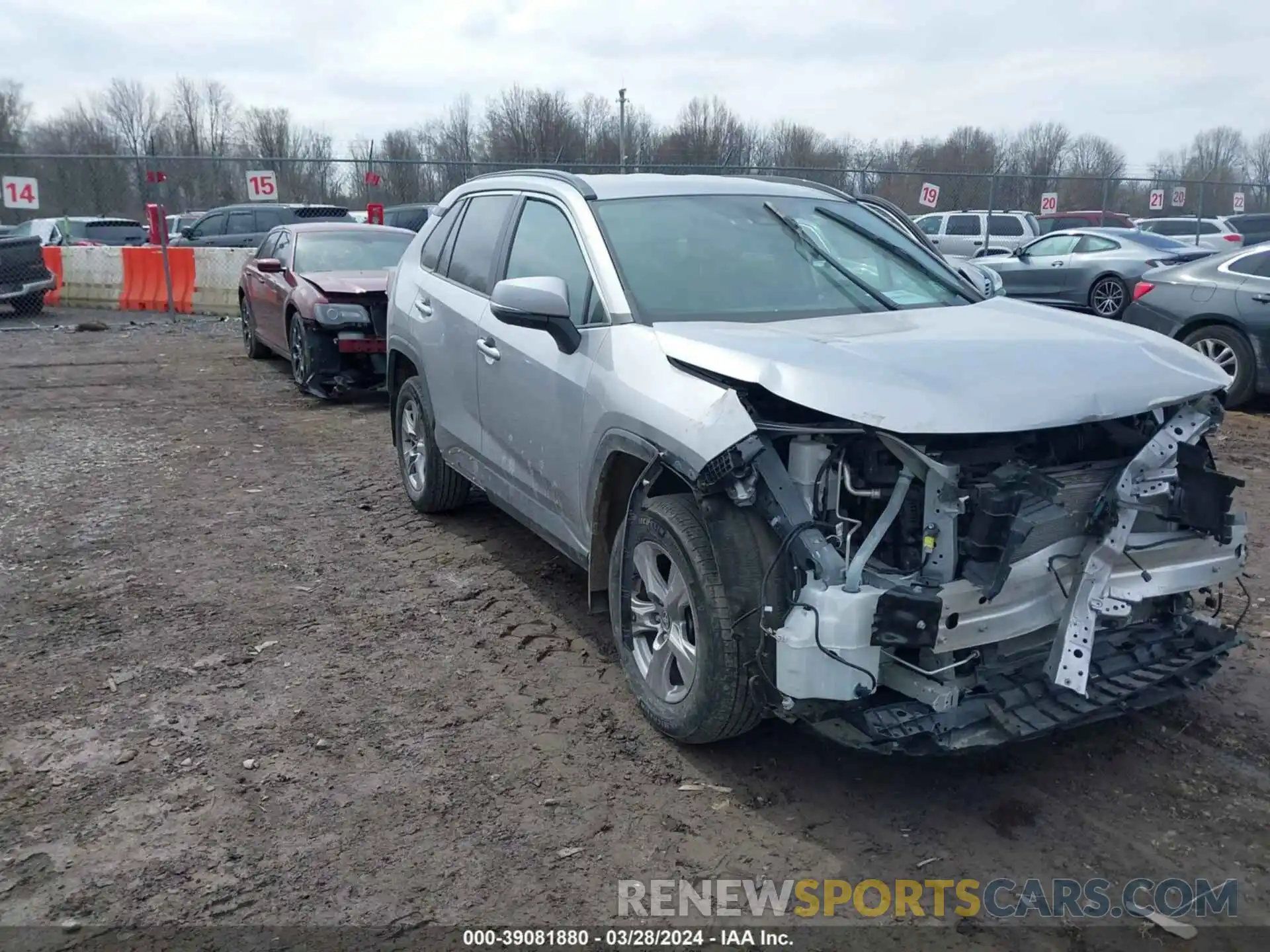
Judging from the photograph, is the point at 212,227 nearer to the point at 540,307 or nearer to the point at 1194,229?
the point at 540,307

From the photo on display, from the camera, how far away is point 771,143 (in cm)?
3244

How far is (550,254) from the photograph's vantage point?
4.71m

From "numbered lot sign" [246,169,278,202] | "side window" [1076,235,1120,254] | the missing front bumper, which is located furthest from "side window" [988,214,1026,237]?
the missing front bumper

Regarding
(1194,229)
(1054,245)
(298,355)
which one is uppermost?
(1194,229)

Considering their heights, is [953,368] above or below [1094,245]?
below

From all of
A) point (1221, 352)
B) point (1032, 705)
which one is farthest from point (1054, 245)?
point (1032, 705)

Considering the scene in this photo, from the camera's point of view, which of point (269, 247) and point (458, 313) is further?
point (269, 247)

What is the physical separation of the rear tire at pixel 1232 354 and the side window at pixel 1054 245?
22.6 ft

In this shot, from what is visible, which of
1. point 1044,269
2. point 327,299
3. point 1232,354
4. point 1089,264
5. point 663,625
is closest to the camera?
point 663,625

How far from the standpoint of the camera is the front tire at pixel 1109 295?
14961mm

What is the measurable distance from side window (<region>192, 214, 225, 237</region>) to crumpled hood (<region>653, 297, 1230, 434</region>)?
20.1 m

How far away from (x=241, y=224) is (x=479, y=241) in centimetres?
1804

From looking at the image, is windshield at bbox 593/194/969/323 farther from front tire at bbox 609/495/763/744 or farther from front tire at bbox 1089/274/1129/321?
front tire at bbox 1089/274/1129/321

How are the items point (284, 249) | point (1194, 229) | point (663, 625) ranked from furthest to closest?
point (1194, 229)
point (284, 249)
point (663, 625)
